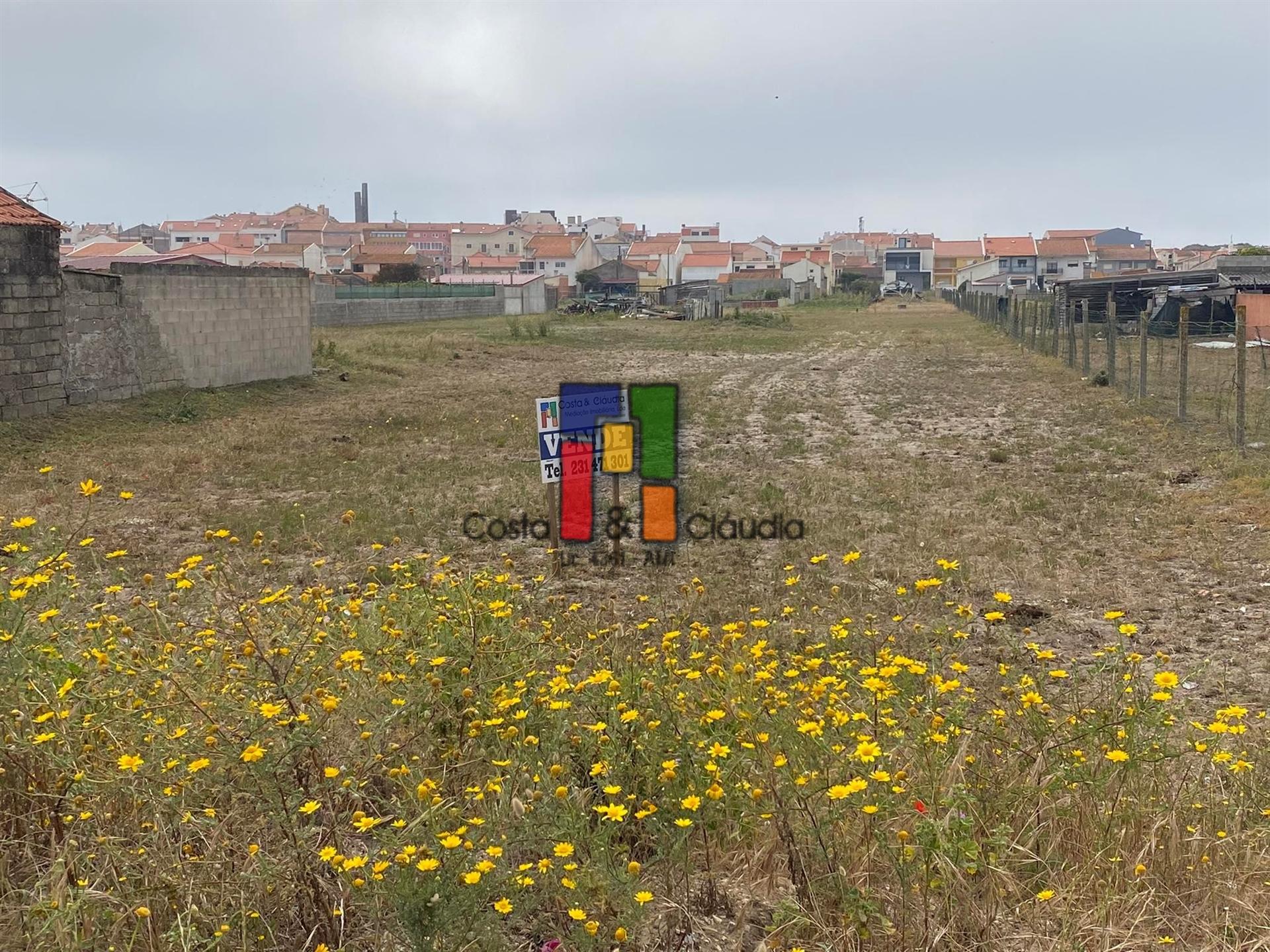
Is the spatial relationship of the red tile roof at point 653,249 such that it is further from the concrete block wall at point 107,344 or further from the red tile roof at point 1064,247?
the concrete block wall at point 107,344

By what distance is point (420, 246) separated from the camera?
460 ft

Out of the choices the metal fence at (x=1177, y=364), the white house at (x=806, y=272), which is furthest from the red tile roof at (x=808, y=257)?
the metal fence at (x=1177, y=364)

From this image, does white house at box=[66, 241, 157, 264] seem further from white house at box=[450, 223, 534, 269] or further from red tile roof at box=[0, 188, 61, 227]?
white house at box=[450, 223, 534, 269]

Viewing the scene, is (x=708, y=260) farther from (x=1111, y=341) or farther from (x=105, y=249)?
(x=1111, y=341)

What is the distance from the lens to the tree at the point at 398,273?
77.6m

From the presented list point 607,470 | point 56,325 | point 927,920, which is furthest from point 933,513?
point 56,325

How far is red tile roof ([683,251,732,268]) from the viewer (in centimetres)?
11012

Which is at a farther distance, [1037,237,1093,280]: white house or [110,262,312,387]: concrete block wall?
Result: [1037,237,1093,280]: white house

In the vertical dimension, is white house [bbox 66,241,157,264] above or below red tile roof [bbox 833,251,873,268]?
below

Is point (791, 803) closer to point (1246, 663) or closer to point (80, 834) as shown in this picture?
point (80, 834)

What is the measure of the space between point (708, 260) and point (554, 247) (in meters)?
14.8

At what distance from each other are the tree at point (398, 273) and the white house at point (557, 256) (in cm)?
1866

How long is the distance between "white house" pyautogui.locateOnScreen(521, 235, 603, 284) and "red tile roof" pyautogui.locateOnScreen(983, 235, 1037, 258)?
35.9 m

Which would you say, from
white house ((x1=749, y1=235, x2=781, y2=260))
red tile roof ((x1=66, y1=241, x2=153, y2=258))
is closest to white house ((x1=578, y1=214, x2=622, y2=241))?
white house ((x1=749, y1=235, x2=781, y2=260))
